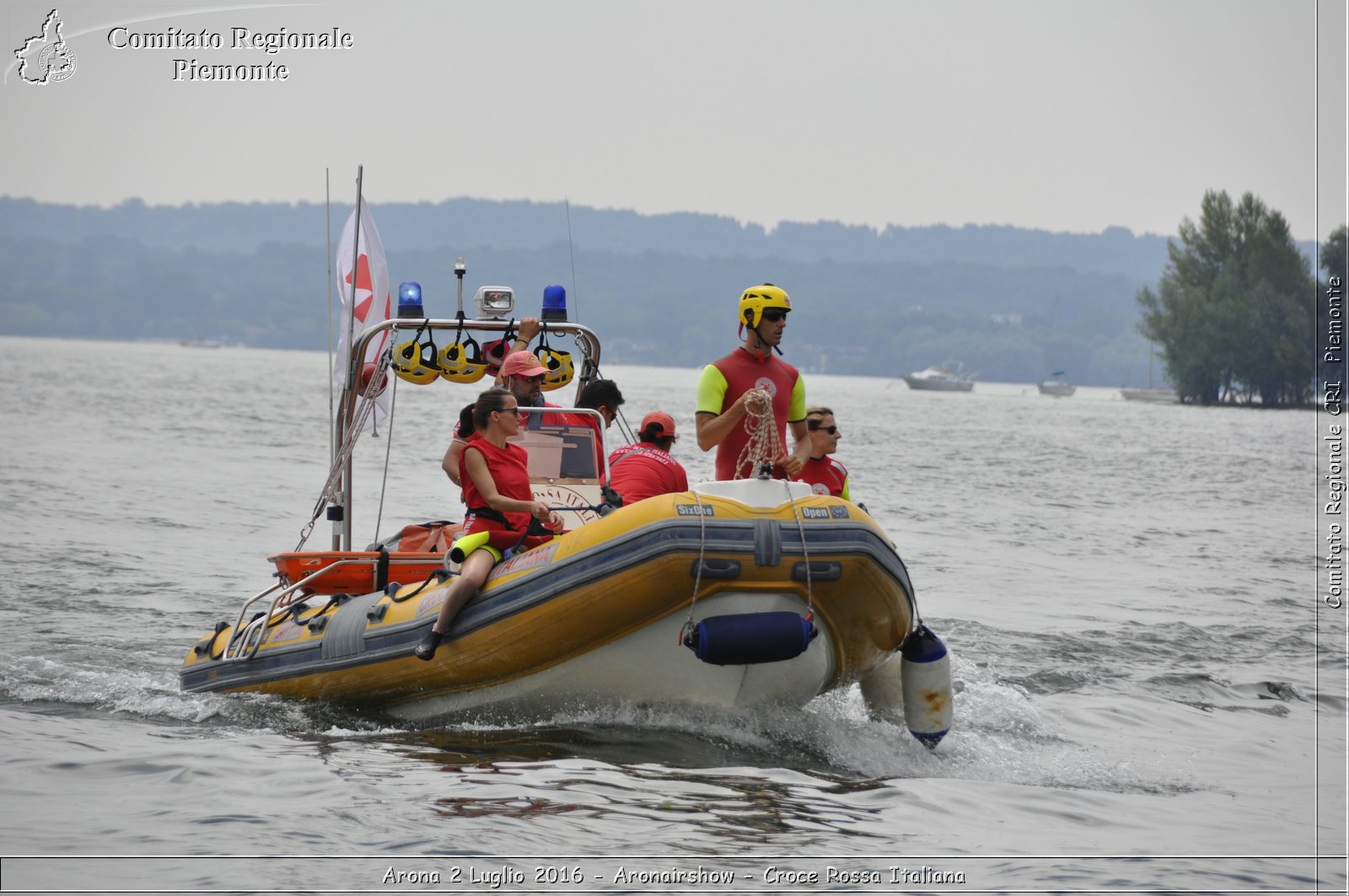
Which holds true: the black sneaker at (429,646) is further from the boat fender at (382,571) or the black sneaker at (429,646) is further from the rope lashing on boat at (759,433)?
the rope lashing on boat at (759,433)

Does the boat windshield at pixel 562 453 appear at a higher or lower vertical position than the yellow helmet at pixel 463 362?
lower

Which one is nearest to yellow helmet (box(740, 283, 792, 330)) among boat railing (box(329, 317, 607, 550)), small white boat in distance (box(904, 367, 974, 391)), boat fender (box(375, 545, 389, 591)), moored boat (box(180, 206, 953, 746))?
moored boat (box(180, 206, 953, 746))

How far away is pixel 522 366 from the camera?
7488mm

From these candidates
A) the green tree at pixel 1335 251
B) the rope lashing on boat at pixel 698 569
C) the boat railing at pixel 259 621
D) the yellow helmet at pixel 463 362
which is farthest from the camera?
the green tree at pixel 1335 251

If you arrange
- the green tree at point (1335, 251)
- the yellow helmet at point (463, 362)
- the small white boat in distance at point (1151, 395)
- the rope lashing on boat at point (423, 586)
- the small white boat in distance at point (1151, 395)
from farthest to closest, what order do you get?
the small white boat in distance at point (1151, 395), the small white boat in distance at point (1151, 395), the green tree at point (1335, 251), the yellow helmet at point (463, 362), the rope lashing on boat at point (423, 586)

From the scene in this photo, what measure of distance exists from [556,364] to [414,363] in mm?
1033

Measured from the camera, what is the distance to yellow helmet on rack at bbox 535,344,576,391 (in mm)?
8883

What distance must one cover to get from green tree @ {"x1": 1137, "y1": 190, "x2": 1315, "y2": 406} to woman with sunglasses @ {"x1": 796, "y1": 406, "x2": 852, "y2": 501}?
58943 mm

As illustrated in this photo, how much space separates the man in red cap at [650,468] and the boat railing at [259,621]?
1.49m

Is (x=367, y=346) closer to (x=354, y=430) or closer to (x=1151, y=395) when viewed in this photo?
(x=354, y=430)

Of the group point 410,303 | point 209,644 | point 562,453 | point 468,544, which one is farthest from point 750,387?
point 209,644

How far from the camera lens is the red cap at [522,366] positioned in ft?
24.5

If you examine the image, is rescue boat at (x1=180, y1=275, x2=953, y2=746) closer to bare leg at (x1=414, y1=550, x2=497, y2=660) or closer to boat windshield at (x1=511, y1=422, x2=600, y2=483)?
bare leg at (x1=414, y1=550, x2=497, y2=660)

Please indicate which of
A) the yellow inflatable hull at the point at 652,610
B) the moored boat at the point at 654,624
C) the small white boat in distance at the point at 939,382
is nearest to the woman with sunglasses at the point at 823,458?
the moored boat at the point at 654,624
